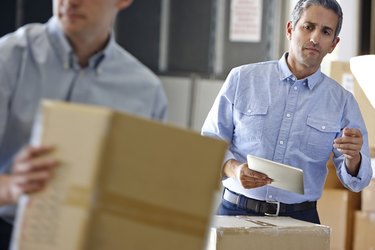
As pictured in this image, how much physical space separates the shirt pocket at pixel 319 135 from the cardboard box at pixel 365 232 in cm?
125

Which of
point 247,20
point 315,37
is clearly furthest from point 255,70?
point 247,20

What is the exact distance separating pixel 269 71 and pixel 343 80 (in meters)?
1.22

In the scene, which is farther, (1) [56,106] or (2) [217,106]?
(2) [217,106]

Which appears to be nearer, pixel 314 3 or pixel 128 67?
pixel 128 67

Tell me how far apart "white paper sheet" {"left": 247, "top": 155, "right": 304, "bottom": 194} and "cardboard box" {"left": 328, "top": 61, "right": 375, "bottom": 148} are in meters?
1.27

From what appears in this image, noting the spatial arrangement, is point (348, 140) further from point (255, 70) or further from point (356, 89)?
point (356, 89)

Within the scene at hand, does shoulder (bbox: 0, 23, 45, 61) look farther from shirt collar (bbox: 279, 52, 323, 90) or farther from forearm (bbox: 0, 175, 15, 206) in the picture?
shirt collar (bbox: 279, 52, 323, 90)

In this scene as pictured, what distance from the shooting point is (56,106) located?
4.07 feet

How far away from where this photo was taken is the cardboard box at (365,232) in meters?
3.71

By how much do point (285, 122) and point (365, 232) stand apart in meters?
1.40

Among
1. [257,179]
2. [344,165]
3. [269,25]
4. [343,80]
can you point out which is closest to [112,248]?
[257,179]

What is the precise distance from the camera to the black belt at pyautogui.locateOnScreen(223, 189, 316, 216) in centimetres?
253

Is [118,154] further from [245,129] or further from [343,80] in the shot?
[343,80]

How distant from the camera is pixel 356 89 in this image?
367 centimetres
